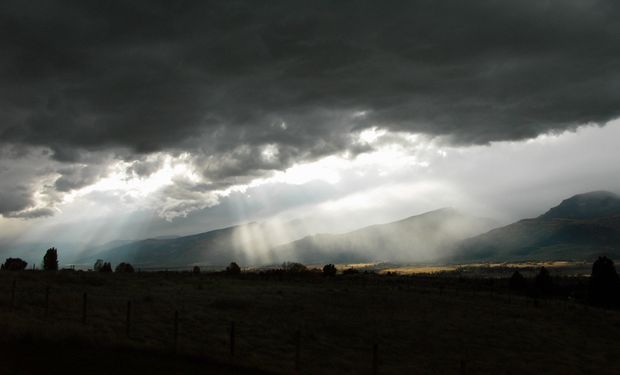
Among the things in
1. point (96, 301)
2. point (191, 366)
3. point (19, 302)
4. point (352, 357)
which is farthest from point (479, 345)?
point (19, 302)

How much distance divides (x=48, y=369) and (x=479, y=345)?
112ft

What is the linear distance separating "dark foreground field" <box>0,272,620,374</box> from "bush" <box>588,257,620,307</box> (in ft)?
69.7

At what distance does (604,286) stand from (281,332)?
69.7 meters

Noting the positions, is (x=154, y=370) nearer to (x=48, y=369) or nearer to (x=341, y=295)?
(x=48, y=369)

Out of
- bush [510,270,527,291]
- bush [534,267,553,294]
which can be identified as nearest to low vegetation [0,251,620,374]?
bush [534,267,553,294]

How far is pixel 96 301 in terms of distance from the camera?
42875 mm

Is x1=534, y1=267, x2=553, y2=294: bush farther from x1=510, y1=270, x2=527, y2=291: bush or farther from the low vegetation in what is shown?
the low vegetation

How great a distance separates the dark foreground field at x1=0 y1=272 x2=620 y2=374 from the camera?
24.5m

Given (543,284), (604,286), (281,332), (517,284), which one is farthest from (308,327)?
(517,284)

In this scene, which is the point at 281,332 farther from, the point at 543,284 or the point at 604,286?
the point at 543,284

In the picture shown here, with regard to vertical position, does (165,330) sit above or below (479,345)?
above

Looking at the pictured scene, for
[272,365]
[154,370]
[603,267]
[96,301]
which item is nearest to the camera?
[154,370]

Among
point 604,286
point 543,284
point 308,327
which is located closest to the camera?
point 308,327

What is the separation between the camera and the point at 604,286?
87125 mm
